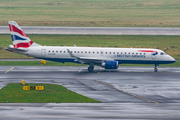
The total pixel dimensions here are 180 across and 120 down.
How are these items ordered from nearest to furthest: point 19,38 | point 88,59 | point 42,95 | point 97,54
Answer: point 42,95 → point 88,59 → point 97,54 → point 19,38

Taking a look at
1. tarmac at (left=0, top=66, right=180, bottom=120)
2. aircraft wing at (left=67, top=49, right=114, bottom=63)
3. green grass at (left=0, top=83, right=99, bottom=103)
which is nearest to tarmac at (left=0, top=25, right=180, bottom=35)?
tarmac at (left=0, top=66, right=180, bottom=120)

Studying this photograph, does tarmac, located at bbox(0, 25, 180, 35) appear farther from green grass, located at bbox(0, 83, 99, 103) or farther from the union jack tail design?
green grass, located at bbox(0, 83, 99, 103)

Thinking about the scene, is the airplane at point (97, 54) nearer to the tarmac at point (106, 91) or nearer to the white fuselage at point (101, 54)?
the white fuselage at point (101, 54)

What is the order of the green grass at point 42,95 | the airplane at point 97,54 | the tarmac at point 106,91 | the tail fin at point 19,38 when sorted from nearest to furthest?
the tarmac at point 106,91 < the green grass at point 42,95 < the airplane at point 97,54 < the tail fin at point 19,38

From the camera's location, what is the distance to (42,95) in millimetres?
30797

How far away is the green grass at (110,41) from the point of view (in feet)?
216

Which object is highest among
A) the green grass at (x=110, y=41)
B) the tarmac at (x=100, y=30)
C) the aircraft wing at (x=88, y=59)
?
the tarmac at (x=100, y=30)

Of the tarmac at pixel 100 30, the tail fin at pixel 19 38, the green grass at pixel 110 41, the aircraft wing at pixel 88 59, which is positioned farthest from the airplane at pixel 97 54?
the tarmac at pixel 100 30

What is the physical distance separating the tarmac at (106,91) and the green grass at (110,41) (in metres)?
17.0

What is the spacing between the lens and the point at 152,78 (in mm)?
40938

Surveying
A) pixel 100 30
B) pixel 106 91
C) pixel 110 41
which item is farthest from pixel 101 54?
pixel 100 30

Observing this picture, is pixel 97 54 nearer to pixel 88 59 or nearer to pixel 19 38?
pixel 88 59

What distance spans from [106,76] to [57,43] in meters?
28.5

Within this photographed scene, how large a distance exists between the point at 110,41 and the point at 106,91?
126 feet
